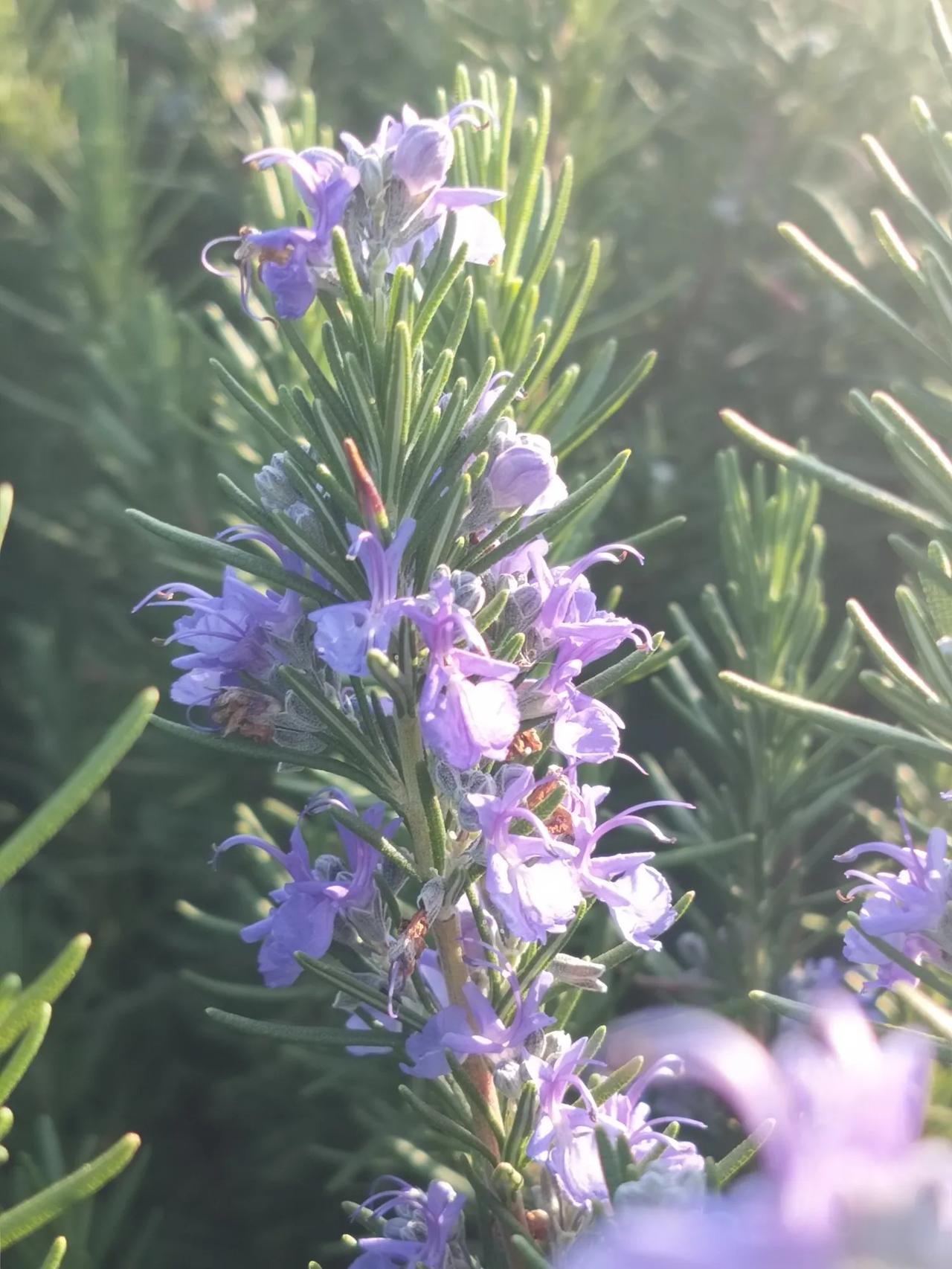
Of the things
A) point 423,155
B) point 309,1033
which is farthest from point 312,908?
point 423,155

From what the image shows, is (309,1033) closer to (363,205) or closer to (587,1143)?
(587,1143)

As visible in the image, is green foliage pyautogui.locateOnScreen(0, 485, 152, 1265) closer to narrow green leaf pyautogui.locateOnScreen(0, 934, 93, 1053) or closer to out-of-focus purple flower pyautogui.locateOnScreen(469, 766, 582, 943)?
narrow green leaf pyautogui.locateOnScreen(0, 934, 93, 1053)

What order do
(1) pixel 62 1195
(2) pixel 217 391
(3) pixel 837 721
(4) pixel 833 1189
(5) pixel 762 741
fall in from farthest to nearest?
(2) pixel 217 391, (5) pixel 762 741, (3) pixel 837 721, (1) pixel 62 1195, (4) pixel 833 1189

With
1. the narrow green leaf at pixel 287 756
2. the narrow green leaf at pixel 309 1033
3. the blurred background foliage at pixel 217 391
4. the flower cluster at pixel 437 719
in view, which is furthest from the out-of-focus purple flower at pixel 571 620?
the blurred background foliage at pixel 217 391

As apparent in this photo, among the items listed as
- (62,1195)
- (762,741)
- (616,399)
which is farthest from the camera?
(762,741)

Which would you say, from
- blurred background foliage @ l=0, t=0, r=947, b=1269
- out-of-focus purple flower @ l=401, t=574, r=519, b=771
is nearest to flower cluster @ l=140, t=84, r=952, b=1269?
out-of-focus purple flower @ l=401, t=574, r=519, b=771
